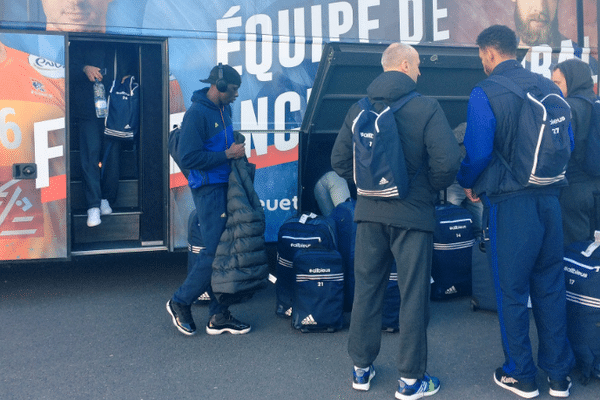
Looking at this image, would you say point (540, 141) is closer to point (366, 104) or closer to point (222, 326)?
point (366, 104)

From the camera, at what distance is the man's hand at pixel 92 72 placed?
19.6ft

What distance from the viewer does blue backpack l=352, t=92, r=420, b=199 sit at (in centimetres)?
321

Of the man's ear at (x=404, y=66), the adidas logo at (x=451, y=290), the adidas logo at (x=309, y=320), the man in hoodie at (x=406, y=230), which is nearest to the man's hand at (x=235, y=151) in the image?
the man in hoodie at (x=406, y=230)

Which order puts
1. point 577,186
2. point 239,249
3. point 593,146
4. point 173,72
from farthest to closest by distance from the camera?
point 173,72
point 239,249
point 577,186
point 593,146

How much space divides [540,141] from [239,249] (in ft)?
6.61

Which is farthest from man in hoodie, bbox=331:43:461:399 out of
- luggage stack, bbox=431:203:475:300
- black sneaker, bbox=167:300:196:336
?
luggage stack, bbox=431:203:475:300

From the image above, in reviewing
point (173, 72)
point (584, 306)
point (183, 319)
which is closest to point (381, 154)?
point (584, 306)

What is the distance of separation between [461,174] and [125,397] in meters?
2.27

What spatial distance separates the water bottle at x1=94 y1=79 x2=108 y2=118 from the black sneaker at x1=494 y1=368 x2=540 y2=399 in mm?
4319

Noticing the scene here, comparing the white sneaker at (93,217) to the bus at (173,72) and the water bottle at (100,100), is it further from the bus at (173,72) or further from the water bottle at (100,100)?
the water bottle at (100,100)

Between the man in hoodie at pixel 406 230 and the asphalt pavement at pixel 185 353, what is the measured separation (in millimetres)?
291

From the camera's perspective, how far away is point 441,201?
618 centimetres

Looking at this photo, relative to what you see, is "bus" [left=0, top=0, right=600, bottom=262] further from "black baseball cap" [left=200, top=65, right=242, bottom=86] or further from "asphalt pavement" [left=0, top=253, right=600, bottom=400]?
"black baseball cap" [left=200, top=65, right=242, bottom=86]

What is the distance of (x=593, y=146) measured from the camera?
3.95m
